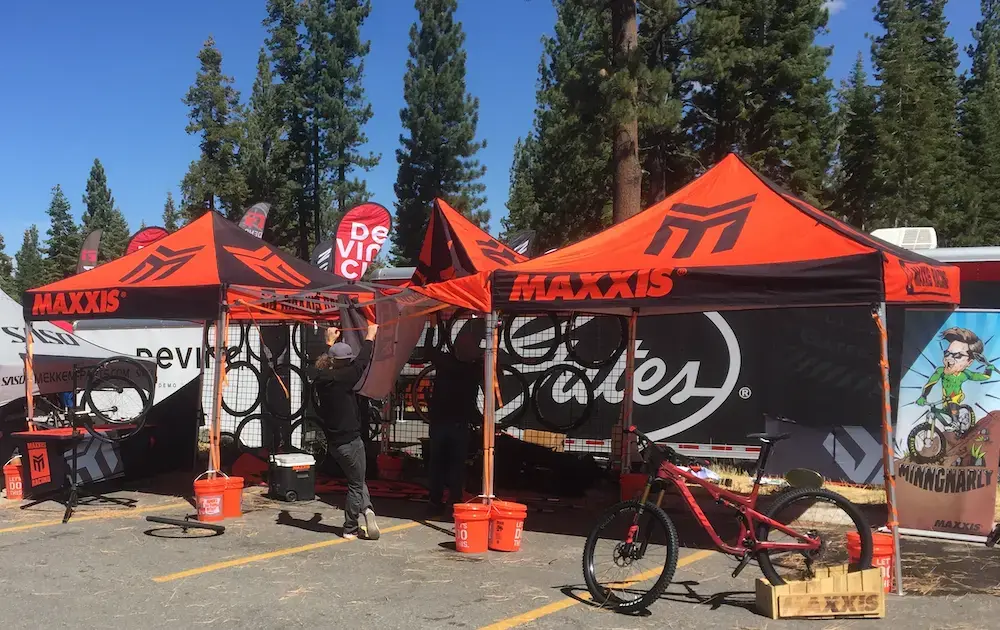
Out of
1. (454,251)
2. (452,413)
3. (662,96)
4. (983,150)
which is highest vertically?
(983,150)

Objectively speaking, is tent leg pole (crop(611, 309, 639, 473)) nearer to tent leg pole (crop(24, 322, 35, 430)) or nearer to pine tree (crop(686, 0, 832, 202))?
tent leg pole (crop(24, 322, 35, 430))

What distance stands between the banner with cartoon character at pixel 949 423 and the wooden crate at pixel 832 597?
9.03 feet

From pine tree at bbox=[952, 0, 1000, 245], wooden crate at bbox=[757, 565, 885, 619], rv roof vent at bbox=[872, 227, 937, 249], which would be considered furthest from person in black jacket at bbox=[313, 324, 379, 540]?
pine tree at bbox=[952, 0, 1000, 245]

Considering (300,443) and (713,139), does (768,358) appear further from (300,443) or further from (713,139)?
(713,139)

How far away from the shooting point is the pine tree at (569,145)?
17062 millimetres

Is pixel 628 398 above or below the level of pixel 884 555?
above

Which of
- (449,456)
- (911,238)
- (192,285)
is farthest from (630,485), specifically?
(192,285)

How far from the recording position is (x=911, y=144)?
3209cm

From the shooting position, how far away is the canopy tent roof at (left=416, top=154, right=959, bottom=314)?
236 inches

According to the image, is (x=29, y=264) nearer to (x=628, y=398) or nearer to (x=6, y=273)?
(x=6, y=273)

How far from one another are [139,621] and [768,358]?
25.3ft

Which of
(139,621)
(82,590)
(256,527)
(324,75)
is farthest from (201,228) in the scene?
(324,75)

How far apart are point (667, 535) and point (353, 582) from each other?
7.67 ft

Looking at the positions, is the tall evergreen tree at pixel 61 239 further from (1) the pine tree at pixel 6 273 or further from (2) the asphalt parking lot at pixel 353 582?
(2) the asphalt parking lot at pixel 353 582
